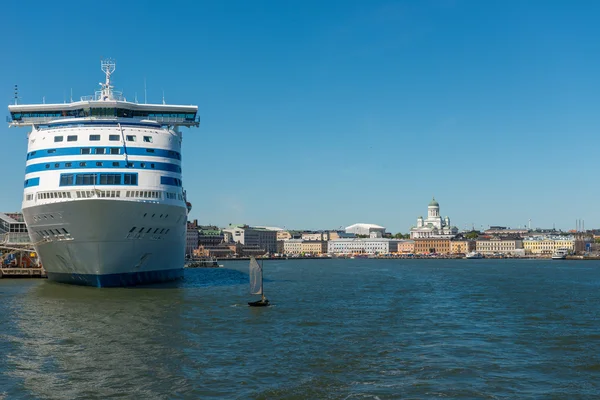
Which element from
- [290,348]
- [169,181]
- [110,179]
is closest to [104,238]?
[110,179]

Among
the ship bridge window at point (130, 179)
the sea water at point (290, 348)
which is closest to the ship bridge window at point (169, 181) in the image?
the ship bridge window at point (130, 179)

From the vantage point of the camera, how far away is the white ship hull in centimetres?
4538

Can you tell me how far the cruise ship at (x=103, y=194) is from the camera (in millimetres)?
46219

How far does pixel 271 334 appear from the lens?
31531 millimetres

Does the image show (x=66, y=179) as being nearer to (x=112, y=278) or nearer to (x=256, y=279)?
(x=112, y=278)

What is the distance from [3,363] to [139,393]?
7553mm

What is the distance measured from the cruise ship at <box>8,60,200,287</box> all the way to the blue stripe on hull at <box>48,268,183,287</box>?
100 millimetres

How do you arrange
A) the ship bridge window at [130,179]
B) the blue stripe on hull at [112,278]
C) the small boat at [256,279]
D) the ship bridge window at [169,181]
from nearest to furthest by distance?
the small boat at [256,279]
the blue stripe on hull at [112,278]
the ship bridge window at [130,179]
the ship bridge window at [169,181]

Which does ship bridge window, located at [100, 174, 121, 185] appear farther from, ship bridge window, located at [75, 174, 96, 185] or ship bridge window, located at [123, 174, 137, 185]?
ship bridge window, located at [75, 174, 96, 185]

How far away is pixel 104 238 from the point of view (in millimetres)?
45906

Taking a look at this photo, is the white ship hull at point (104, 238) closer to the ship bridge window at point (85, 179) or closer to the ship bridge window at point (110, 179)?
the ship bridge window at point (85, 179)

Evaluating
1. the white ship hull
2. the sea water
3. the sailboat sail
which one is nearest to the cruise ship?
the white ship hull

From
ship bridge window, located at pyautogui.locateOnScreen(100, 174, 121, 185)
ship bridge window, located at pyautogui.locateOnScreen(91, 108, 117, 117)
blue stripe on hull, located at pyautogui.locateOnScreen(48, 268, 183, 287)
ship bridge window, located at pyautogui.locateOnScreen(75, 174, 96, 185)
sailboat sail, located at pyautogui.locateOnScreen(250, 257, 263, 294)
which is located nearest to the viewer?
sailboat sail, located at pyautogui.locateOnScreen(250, 257, 263, 294)

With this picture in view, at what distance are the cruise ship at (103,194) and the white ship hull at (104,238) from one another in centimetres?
7
